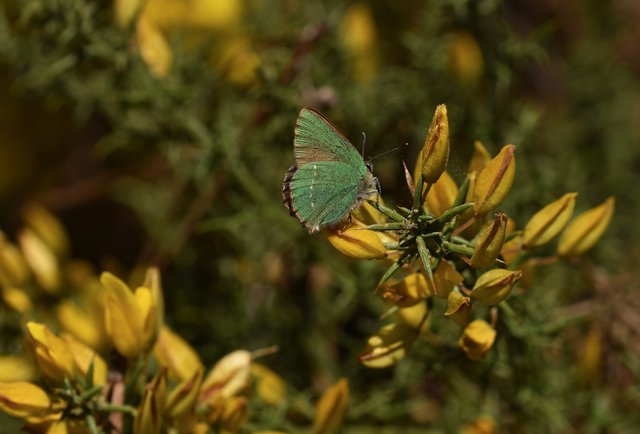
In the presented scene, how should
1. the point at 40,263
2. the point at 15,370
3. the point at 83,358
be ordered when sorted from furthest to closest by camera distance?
the point at 40,263
the point at 15,370
the point at 83,358

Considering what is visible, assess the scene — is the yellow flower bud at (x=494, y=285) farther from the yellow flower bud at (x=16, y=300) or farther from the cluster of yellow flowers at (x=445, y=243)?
the yellow flower bud at (x=16, y=300)

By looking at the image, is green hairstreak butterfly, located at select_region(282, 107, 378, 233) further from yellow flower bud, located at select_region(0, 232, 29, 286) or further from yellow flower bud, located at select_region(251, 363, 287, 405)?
yellow flower bud, located at select_region(0, 232, 29, 286)

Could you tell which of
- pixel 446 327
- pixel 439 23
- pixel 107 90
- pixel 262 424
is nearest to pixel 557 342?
pixel 446 327

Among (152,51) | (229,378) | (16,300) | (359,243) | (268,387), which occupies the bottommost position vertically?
(268,387)

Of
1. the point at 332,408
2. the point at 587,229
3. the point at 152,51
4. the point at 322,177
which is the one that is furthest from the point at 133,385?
the point at 152,51

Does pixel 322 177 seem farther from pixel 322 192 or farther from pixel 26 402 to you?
pixel 26 402

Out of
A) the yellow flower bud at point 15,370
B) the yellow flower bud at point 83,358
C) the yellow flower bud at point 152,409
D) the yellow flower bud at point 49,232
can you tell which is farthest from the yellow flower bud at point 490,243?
the yellow flower bud at point 49,232

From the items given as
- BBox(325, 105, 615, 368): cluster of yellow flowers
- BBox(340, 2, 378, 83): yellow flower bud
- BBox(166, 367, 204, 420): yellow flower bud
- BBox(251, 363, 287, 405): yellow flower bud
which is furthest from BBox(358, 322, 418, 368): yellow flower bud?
BBox(340, 2, 378, 83): yellow flower bud
